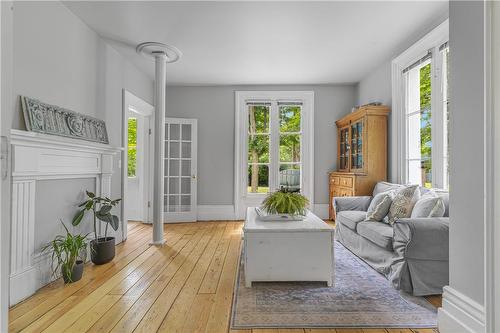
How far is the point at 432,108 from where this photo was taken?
10.9 feet

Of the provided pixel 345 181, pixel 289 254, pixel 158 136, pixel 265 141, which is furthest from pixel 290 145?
pixel 289 254

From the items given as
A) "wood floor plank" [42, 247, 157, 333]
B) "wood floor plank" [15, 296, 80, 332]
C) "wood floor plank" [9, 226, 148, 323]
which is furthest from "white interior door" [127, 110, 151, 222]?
"wood floor plank" [15, 296, 80, 332]

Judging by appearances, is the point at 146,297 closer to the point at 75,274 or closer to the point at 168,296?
the point at 168,296

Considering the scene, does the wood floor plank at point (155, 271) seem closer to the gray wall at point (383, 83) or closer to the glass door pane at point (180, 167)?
the glass door pane at point (180, 167)

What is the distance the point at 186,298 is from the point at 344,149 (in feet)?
12.5

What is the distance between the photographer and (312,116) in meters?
5.54

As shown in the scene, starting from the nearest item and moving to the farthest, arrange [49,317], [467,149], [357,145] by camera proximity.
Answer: [467,149]
[49,317]
[357,145]

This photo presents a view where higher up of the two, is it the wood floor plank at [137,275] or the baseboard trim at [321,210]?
the baseboard trim at [321,210]

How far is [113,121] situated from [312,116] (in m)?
3.47

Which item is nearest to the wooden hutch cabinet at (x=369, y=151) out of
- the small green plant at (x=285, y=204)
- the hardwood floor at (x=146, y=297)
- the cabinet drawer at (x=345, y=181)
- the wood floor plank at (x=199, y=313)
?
the cabinet drawer at (x=345, y=181)

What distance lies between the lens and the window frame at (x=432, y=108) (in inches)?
125

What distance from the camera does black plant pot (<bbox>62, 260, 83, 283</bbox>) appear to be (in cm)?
258

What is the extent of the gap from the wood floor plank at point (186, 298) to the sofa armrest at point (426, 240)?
1733 millimetres

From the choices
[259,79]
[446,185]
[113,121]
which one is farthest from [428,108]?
[113,121]
